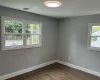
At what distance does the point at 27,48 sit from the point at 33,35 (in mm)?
625

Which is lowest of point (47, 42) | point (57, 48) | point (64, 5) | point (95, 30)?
point (57, 48)

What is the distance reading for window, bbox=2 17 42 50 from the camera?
10.2 feet

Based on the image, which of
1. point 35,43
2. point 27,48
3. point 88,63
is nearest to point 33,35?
point 35,43

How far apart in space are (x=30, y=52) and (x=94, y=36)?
2.61 metres

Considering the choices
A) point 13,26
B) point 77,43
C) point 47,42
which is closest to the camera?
point 13,26

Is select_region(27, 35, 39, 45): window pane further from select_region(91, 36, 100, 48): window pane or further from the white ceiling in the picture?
select_region(91, 36, 100, 48): window pane

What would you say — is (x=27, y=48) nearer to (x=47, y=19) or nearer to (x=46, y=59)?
(x=46, y=59)

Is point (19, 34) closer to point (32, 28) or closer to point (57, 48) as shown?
point (32, 28)

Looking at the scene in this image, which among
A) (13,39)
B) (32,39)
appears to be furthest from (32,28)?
(13,39)

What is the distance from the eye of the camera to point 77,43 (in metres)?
4.15

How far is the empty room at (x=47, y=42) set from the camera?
3062 millimetres

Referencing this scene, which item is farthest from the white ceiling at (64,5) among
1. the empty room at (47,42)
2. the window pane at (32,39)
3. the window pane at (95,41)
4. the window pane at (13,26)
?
the window pane at (32,39)

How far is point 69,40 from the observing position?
14.7 feet

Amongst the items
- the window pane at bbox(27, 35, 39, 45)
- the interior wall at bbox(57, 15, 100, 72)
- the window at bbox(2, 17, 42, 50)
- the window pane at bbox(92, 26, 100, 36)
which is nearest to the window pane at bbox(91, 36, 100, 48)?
the window pane at bbox(92, 26, 100, 36)
